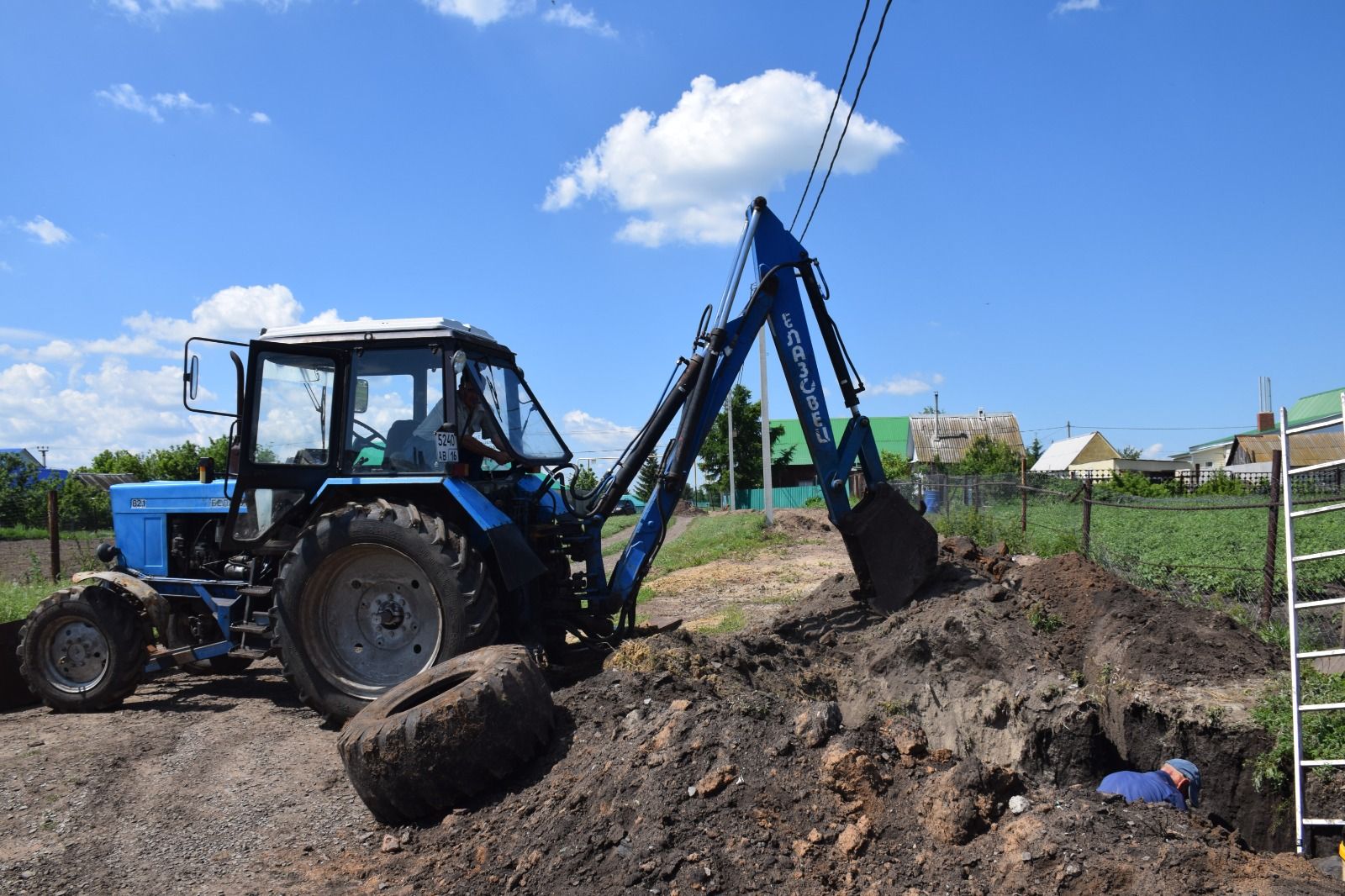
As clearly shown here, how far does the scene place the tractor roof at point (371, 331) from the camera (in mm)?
6961

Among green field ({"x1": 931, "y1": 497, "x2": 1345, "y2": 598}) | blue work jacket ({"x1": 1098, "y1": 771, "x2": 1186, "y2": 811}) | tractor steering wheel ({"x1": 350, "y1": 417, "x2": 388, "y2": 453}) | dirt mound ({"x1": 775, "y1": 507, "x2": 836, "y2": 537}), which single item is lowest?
blue work jacket ({"x1": 1098, "y1": 771, "x2": 1186, "y2": 811})

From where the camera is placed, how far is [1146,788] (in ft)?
14.5

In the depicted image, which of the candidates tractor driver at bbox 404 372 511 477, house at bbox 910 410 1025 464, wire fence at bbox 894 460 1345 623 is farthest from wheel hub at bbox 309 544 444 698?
house at bbox 910 410 1025 464

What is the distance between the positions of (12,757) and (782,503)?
4413cm

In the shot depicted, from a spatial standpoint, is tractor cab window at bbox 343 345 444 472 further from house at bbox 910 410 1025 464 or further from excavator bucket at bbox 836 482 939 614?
house at bbox 910 410 1025 464

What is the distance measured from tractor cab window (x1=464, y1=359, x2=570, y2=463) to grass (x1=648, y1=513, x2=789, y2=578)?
30.3 ft

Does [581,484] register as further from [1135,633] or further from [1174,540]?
[1174,540]

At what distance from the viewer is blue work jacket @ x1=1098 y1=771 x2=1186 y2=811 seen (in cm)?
436

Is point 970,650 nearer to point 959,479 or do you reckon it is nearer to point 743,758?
point 743,758

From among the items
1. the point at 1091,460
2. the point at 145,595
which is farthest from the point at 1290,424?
the point at 1091,460

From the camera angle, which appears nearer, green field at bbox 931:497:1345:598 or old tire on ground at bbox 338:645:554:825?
old tire on ground at bbox 338:645:554:825

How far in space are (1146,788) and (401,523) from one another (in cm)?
450

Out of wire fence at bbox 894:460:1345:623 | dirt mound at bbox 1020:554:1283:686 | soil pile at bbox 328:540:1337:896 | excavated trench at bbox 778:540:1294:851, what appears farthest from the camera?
wire fence at bbox 894:460:1345:623

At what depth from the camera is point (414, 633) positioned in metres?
6.61
